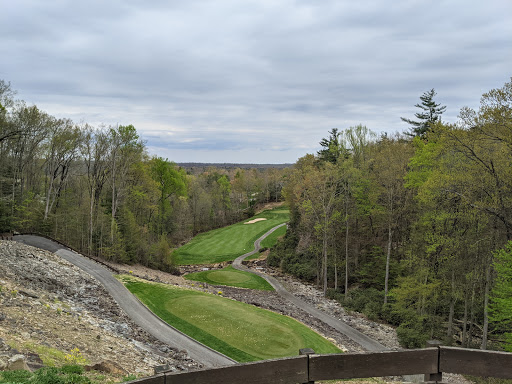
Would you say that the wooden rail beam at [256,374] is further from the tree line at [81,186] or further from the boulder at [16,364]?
the tree line at [81,186]

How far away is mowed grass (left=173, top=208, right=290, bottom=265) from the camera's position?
5050cm

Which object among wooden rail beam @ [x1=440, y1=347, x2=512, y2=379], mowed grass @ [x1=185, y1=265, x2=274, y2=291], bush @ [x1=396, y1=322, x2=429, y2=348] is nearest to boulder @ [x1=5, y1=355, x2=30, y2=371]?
wooden rail beam @ [x1=440, y1=347, x2=512, y2=379]

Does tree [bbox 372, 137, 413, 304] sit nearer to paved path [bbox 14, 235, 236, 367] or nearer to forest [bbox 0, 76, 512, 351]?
forest [bbox 0, 76, 512, 351]

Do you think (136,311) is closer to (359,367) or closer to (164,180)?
(359,367)

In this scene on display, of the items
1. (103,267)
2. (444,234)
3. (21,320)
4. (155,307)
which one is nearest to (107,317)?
(155,307)

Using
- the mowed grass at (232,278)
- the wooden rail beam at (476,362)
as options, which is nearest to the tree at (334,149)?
the mowed grass at (232,278)

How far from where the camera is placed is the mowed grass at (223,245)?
5050 centimetres

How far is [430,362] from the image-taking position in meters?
4.47

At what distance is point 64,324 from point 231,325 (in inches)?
375

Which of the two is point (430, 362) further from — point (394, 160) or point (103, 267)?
point (103, 267)

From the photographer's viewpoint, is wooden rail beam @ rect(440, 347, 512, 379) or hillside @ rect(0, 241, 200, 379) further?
hillside @ rect(0, 241, 200, 379)

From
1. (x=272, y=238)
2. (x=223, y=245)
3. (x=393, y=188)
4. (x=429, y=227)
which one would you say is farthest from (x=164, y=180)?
(x=429, y=227)

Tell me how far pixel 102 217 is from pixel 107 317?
19015mm

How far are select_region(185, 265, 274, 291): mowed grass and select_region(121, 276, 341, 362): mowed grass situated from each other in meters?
11.8
